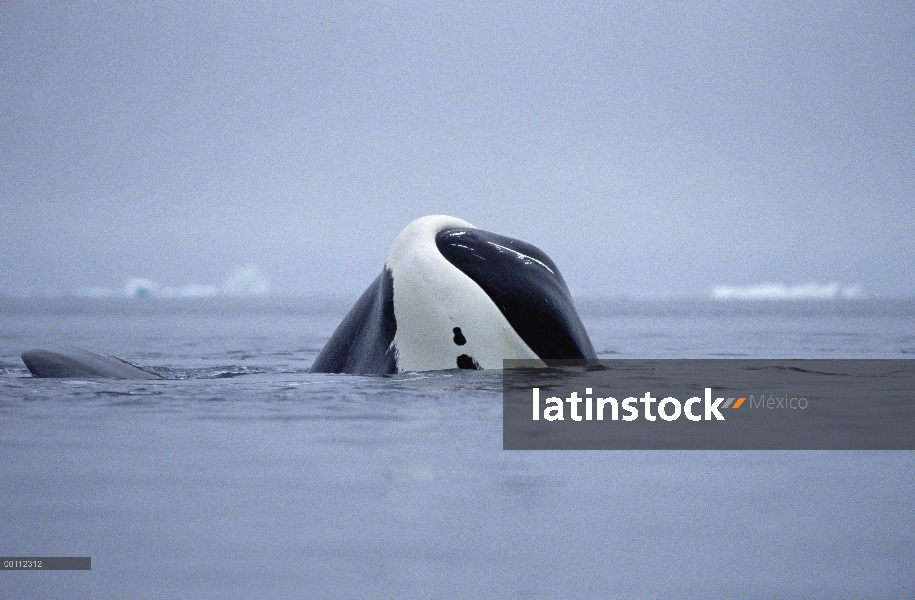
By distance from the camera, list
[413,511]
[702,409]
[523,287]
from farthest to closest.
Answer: [523,287], [702,409], [413,511]

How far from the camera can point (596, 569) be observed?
338 centimetres

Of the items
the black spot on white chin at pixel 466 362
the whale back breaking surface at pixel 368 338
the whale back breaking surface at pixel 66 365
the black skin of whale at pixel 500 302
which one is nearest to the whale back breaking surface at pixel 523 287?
the black skin of whale at pixel 500 302

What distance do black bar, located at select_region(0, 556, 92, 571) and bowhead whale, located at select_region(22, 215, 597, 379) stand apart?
14.9ft

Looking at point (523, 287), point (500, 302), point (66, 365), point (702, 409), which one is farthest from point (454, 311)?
point (66, 365)

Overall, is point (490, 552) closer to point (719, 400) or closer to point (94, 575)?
point (94, 575)

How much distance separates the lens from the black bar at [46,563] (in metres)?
3.40

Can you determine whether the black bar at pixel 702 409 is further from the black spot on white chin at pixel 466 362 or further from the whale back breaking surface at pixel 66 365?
the whale back breaking surface at pixel 66 365

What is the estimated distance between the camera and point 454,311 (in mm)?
7793

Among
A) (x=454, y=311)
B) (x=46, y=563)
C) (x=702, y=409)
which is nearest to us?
(x=46, y=563)

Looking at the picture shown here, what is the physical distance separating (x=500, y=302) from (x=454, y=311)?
419 mm

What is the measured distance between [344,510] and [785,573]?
6.04ft

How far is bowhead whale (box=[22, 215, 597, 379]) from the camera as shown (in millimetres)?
7828

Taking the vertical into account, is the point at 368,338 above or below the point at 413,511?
above

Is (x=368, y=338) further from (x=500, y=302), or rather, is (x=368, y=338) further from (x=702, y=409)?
(x=702, y=409)
